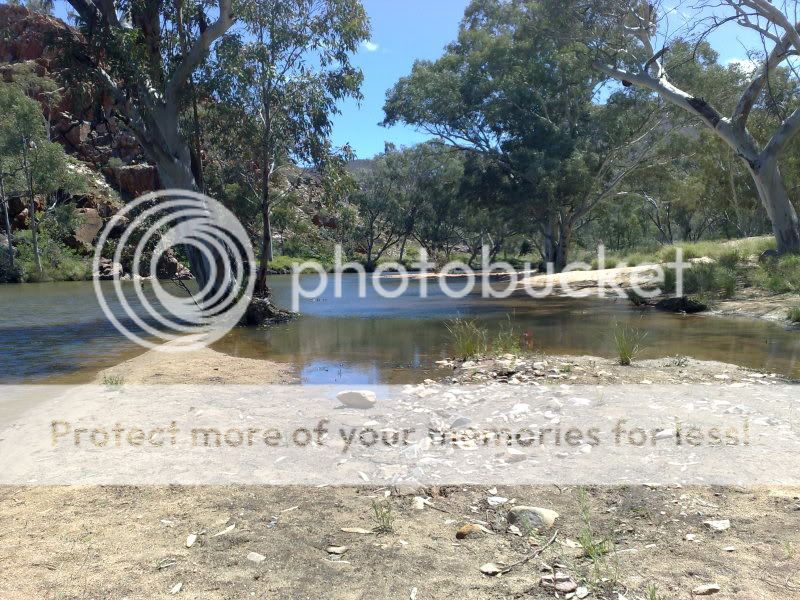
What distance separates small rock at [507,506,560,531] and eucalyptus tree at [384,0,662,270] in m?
25.4

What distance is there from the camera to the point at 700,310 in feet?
50.7

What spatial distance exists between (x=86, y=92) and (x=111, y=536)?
46.9 ft

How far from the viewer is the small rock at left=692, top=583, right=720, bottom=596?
2557mm

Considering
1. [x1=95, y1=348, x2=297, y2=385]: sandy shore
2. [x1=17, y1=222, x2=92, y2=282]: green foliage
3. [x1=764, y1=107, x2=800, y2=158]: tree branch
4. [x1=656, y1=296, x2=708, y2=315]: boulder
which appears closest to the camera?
[x1=95, y1=348, x2=297, y2=385]: sandy shore

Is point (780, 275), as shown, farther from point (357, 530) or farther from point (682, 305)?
point (357, 530)

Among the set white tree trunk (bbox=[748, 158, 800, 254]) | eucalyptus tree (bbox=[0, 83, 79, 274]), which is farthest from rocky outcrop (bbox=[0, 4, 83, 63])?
white tree trunk (bbox=[748, 158, 800, 254])

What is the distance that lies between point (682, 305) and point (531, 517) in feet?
47.2

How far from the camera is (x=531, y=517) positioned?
328 cm

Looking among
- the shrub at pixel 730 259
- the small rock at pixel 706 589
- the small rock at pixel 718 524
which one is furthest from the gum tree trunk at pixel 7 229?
the small rock at pixel 706 589

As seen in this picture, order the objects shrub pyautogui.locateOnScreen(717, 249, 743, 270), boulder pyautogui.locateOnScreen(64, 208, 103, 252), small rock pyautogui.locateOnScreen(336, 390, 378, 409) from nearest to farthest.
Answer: small rock pyautogui.locateOnScreen(336, 390, 378, 409) → shrub pyautogui.locateOnScreen(717, 249, 743, 270) → boulder pyautogui.locateOnScreen(64, 208, 103, 252)

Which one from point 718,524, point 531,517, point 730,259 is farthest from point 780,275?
point 531,517

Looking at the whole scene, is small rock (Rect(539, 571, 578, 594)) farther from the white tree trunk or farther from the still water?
the white tree trunk

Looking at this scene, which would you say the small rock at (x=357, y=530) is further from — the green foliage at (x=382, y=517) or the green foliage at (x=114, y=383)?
the green foliage at (x=114, y=383)

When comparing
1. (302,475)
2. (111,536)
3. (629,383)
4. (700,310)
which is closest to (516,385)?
(629,383)
